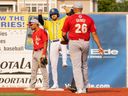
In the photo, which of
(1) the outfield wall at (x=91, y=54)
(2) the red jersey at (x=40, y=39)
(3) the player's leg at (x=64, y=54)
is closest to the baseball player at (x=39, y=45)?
(2) the red jersey at (x=40, y=39)

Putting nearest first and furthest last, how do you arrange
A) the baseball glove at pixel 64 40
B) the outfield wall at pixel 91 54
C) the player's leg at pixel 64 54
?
the baseball glove at pixel 64 40, the player's leg at pixel 64 54, the outfield wall at pixel 91 54

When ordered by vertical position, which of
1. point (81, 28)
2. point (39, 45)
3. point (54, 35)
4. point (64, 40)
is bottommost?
point (39, 45)

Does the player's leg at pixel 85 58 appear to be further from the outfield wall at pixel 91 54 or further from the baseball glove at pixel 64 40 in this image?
the outfield wall at pixel 91 54

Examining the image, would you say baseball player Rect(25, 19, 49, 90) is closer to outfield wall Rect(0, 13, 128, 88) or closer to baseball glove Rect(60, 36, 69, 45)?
baseball glove Rect(60, 36, 69, 45)

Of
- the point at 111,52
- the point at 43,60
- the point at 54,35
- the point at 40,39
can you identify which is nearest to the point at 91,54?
the point at 111,52

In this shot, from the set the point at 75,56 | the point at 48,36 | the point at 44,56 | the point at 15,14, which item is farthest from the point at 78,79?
the point at 15,14

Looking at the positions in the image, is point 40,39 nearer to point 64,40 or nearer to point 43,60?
point 43,60

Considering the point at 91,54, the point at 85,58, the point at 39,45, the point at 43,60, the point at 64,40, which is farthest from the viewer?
the point at 91,54

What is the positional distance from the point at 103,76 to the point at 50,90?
9.58 feet

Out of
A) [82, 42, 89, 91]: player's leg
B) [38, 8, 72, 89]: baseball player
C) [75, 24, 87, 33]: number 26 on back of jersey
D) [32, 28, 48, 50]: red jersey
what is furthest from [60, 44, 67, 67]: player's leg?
[75, 24, 87, 33]: number 26 on back of jersey

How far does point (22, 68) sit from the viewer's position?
19.4 meters

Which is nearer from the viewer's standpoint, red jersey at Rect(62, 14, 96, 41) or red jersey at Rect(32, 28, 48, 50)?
red jersey at Rect(62, 14, 96, 41)

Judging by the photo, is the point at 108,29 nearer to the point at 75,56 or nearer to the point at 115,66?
the point at 115,66

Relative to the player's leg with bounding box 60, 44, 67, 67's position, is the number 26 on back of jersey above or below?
above
